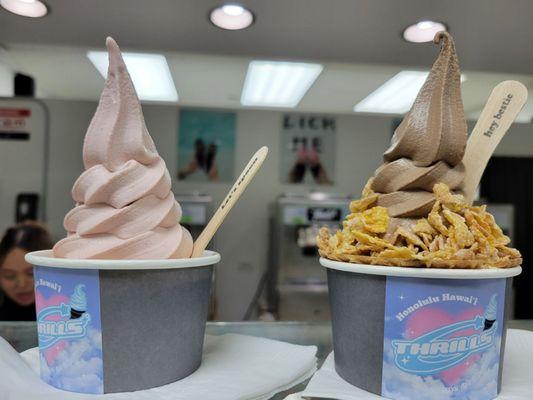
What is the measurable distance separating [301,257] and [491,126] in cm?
244

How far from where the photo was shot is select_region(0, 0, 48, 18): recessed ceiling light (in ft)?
4.35

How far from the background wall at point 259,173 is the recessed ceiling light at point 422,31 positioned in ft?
6.78

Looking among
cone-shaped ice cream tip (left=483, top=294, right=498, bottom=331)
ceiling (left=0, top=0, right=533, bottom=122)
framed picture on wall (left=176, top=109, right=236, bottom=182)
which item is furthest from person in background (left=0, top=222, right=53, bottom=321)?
cone-shaped ice cream tip (left=483, top=294, right=498, bottom=331)

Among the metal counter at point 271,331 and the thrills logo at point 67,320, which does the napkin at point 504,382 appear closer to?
the metal counter at point 271,331

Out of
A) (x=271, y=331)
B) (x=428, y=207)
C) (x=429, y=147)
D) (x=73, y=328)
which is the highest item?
(x=429, y=147)

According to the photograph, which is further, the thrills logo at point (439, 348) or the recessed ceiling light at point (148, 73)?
the recessed ceiling light at point (148, 73)

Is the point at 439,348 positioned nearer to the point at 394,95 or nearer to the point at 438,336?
the point at 438,336

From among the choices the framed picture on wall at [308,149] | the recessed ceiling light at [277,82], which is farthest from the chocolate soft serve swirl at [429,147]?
the framed picture on wall at [308,149]

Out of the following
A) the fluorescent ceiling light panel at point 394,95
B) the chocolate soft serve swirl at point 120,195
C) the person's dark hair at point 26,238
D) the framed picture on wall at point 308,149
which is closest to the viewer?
the chocolate soft serve swirl at point 120,195

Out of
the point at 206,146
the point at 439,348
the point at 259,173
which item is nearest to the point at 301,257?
the point at 259,173

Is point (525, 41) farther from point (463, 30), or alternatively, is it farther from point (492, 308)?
point (492, 308)

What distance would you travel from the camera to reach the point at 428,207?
31.4 inches

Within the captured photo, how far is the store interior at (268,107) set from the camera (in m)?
1.41

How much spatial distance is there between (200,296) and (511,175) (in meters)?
3.29
